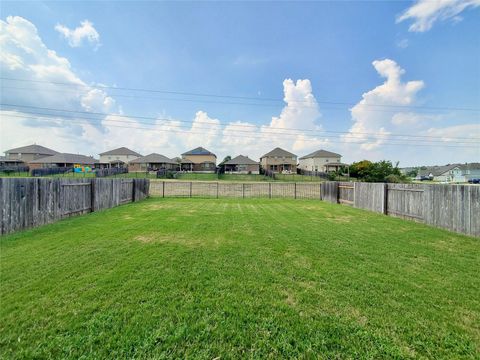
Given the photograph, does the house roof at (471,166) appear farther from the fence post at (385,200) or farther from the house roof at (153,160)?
the house roof at (153,160)

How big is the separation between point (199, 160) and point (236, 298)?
2137 inches

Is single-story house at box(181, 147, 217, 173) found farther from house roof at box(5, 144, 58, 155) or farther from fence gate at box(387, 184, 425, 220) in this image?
fence gate at box(387, 184, 425, 220)

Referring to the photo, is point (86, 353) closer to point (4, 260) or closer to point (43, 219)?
point (4, 260)

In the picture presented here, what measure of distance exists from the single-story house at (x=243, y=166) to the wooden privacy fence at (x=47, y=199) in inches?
1641

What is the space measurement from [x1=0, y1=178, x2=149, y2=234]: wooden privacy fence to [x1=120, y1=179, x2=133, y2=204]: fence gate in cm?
96

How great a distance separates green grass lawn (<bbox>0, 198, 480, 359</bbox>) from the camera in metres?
2.13

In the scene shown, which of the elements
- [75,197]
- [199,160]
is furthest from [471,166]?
[75,197]

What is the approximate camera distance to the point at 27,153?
172ft

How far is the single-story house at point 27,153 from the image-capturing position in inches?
2068

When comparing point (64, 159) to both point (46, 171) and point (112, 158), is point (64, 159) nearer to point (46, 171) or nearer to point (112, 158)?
point (112, 158)

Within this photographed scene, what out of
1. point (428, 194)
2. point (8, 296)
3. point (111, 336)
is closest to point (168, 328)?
point (111, 336)

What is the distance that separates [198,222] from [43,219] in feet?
16.3

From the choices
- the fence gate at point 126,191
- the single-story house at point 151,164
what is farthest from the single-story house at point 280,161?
the fence gate at point 126,191

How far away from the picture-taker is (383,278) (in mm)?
3537
